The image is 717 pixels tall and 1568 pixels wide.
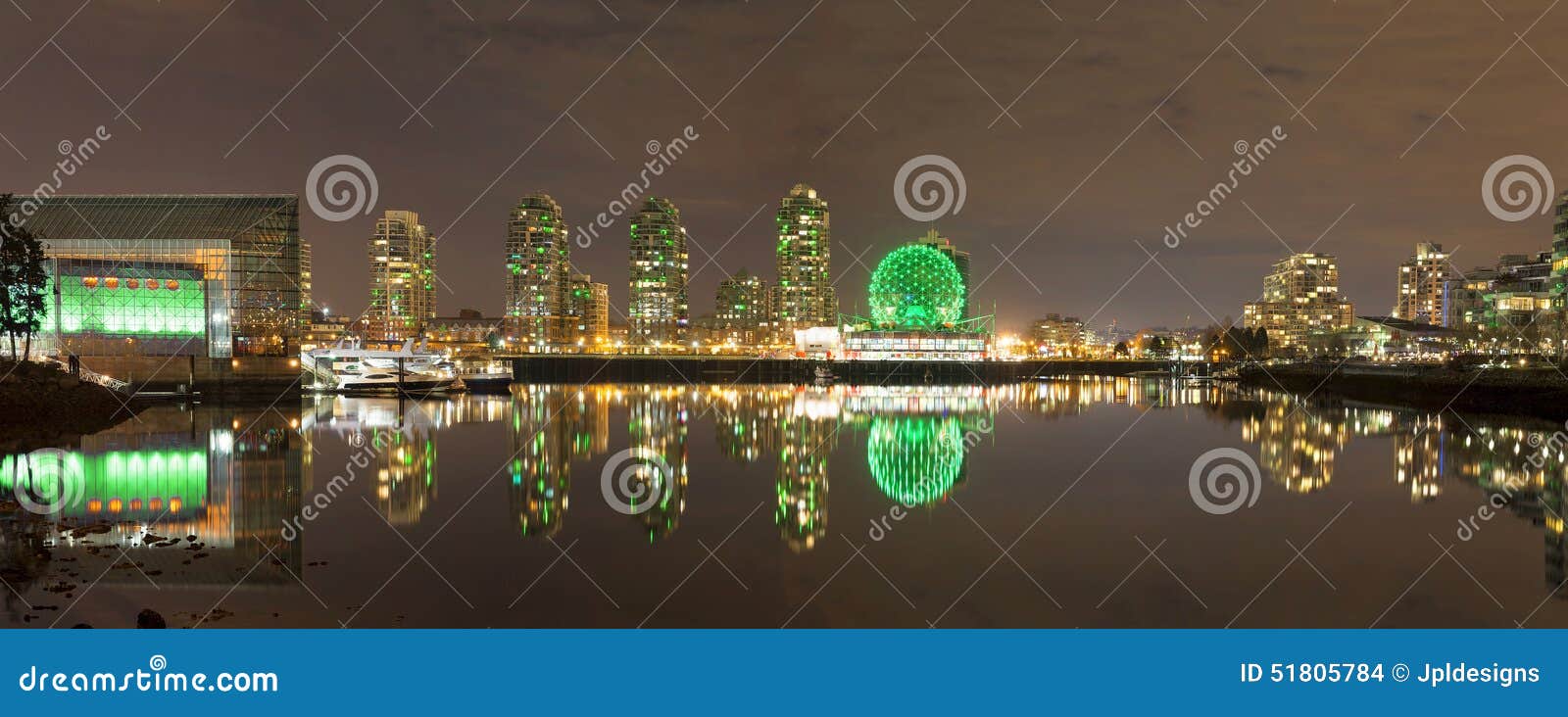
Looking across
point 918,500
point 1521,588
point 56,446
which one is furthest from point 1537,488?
point 56,446

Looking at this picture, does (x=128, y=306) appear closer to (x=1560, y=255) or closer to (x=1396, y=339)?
(x=1560, y=255)

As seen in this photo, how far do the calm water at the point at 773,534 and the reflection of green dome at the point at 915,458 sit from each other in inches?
7.3

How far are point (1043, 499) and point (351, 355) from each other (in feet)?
191

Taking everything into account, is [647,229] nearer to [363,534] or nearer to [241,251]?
[241,251]

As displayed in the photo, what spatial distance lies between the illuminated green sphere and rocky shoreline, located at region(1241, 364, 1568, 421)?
44.7m

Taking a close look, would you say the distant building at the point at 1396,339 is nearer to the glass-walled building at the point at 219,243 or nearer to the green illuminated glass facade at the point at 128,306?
the glass-walled building at the point at 219,243

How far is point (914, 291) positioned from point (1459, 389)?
64.7 metres

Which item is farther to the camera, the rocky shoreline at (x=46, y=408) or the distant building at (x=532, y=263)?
the distant building at (x=532, y=263)

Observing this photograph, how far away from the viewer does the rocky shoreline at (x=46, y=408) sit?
28.8m

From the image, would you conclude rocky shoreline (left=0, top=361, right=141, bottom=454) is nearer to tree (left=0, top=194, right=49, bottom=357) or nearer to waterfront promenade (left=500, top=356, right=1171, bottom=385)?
tree (left=0, top=194, right=49, bottom=357)

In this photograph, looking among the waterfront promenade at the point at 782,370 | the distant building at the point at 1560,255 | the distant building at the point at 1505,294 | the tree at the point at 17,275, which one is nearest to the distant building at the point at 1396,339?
the distant building at the point at 1505,294

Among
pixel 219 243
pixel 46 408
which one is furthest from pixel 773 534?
pixel 219 243

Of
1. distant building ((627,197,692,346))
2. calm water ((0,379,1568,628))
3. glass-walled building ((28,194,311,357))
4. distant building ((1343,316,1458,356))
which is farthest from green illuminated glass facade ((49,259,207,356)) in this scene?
distant building ((1343,316,1458,356))

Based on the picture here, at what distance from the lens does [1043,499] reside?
20.2 metres
